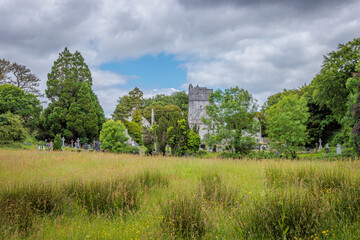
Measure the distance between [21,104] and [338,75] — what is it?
37.9 metres

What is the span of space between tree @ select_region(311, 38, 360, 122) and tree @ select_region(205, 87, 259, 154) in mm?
13004

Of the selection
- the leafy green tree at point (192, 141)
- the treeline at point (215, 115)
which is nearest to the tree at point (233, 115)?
the treeline at point (215, 115)

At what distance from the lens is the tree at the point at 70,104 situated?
108 feet

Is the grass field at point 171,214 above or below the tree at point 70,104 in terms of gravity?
below

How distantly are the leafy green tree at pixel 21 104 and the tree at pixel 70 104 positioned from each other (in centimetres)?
147

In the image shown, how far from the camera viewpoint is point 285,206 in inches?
160

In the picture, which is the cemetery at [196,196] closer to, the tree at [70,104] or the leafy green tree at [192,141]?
the leafy green tree at [192,141]

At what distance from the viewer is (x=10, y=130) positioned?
1012 inches

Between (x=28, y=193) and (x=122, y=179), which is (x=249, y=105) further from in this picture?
(x=28, y=193)

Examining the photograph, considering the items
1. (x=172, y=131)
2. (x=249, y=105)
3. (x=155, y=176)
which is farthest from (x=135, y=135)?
(x=155, y=176)

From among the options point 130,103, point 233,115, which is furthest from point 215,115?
point 130,103

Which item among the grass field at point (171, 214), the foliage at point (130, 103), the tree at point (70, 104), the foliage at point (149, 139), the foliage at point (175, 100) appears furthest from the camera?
the foliage at point (175, 100)

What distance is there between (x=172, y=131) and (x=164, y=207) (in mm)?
14801

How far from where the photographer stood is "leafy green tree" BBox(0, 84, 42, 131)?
100 ft
